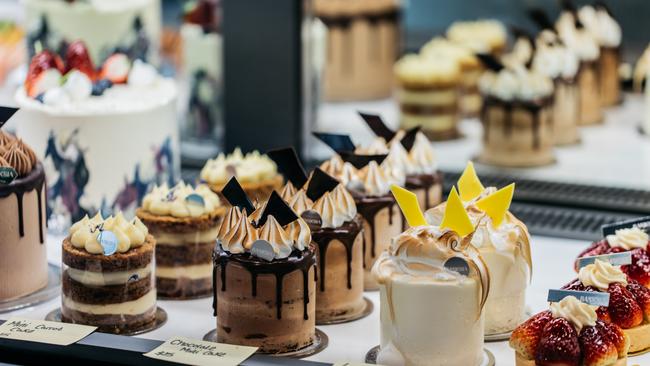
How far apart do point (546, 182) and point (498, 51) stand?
745 millimetres

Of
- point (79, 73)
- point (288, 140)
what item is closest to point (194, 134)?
point (288, 140)

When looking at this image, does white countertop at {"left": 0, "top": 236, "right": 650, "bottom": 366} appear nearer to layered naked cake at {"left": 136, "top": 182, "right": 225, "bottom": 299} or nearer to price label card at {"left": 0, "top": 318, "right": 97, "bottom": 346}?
layered naked cake at {"left": 136, "top": 182, "right": 225, "bottom": 299}

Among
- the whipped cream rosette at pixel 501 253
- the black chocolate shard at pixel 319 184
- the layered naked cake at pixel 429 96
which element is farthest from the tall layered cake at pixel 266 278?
the layered naked cake at pixel 429 96

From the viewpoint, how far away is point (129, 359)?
3.10 metres

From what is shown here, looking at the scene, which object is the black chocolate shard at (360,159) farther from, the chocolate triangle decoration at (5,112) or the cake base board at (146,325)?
the chocolate triangle decoration at (5,112)

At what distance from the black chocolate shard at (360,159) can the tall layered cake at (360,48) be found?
182 cm

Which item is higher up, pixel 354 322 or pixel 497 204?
pixel 497 204

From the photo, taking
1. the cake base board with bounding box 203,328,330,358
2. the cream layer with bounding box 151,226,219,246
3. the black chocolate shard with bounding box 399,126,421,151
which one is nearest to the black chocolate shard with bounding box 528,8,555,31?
the black chocolate shard with bounding box 399,126,421,151

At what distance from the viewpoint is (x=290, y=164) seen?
3520 mm

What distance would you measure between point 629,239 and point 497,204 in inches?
17.3

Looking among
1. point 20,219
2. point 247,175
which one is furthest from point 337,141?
point 20,219

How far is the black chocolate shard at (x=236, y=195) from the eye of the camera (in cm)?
327

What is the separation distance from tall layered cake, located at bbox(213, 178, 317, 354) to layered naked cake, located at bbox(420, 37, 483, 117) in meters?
2.32

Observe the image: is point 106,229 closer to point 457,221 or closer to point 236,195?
point 236,195
